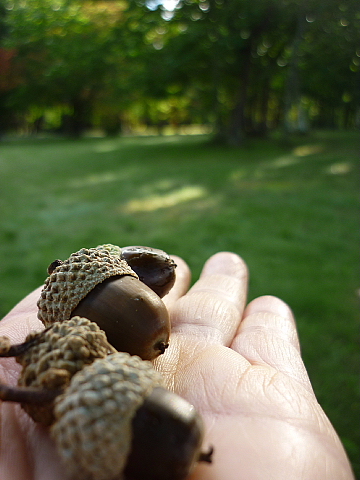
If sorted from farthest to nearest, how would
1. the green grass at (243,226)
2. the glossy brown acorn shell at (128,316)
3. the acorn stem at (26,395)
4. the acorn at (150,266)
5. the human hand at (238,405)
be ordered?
the green grass at (243,226) < the acorn at (150,266) < the glossy brown acorn shell at (128,316) < the human hand at (238,405) < the acorn stem at (26,395)

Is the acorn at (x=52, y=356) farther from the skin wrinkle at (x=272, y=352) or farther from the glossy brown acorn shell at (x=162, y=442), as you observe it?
the skin wrinkle at (x=272, y=352)

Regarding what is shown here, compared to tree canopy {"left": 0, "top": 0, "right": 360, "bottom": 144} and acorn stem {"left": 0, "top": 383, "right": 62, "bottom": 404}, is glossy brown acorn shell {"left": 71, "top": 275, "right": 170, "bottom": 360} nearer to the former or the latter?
acorn stem {"left": 0, "top": 383, "right": 62, "bottom": 404}

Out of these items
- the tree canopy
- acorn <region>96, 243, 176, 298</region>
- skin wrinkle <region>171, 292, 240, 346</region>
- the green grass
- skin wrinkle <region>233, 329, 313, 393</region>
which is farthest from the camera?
the tree canopy

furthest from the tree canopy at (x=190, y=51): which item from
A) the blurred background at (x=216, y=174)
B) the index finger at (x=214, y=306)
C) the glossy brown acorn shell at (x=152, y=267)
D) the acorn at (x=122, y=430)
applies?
the acorn at (x=122, y=430)

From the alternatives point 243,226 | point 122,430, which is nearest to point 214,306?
point 122,430

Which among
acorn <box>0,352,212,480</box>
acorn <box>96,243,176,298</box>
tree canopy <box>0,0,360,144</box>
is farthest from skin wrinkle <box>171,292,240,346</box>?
tree canopy <box>0,0,360,144</box>

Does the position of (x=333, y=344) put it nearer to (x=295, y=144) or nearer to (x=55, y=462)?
(x=55, y=462)
